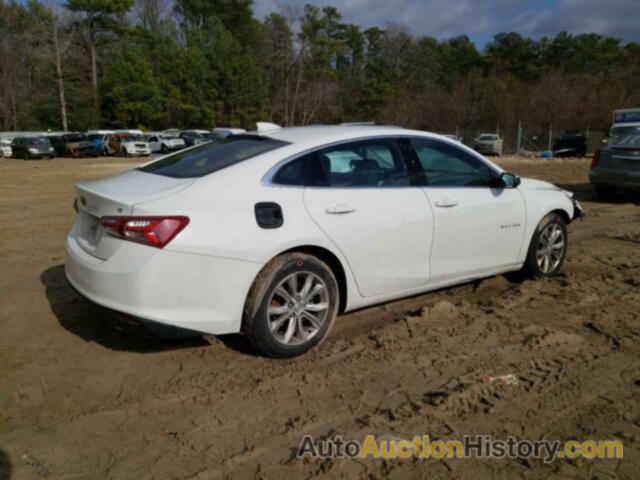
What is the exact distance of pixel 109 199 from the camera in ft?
11.4

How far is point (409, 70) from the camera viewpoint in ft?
241

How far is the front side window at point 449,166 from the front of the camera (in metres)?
4.51

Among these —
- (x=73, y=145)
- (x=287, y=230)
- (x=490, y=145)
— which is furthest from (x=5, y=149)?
(x=287, y=230)

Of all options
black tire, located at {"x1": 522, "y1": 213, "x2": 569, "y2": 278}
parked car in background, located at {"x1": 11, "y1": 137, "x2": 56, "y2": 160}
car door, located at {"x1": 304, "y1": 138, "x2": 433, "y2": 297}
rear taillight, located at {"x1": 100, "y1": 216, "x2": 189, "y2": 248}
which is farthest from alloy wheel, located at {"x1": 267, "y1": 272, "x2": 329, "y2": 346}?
parked car in background, located at {"x1": 11, "y1": 137, "x2": 56, "y2": 160}

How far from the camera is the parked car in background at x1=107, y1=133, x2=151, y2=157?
1444 inches

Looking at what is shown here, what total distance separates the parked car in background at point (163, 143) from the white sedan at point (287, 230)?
34.4 m

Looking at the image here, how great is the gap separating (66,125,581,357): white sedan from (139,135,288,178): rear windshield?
22mm

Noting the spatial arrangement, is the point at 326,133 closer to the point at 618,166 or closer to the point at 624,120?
the point at 618,166

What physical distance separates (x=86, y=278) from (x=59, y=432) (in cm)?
100

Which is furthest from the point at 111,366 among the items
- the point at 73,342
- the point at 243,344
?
the point at 243,344

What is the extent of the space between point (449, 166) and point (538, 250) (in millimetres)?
1450

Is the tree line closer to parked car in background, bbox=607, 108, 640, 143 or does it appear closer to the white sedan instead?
parked car in background, bbox=607, 108, 640, 143

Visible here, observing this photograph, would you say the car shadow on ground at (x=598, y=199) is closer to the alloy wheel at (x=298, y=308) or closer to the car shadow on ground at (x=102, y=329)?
the alloy wheel at (x=298, y=308)

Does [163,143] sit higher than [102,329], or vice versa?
[163,143]
